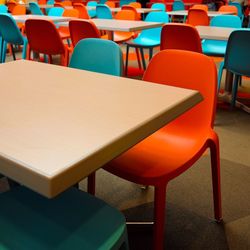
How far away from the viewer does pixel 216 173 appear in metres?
1.51

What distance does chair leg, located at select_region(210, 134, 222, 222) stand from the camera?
141cm

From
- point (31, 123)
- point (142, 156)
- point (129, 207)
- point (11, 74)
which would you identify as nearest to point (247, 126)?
point (129, 207)

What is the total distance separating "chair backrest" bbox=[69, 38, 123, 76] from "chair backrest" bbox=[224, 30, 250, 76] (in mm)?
1226

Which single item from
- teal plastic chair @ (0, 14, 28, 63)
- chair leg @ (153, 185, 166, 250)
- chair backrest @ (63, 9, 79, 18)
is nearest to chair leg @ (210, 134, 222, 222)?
chair leg @ (153, 185, 166, 250)

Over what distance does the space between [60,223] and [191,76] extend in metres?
0.90

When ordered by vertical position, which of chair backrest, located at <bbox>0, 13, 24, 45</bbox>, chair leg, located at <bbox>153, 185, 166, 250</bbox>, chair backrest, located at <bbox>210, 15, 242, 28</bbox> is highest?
chair backrest, located at <bbox>210, 15, 242, 28</bbox>

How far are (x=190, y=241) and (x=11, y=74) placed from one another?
1.09m

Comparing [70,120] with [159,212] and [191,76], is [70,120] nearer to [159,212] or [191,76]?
[159,212]

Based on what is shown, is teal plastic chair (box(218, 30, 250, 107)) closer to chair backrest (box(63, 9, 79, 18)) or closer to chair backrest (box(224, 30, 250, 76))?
chair backrest (box(224, 30, 250, 76))

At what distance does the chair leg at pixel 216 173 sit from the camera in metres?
1.41

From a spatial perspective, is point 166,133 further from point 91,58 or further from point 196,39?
point 196,39

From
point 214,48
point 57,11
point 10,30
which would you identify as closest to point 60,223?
point 214,48

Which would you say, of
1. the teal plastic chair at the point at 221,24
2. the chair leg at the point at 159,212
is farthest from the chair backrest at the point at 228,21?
the chair leg at the point at 159,212

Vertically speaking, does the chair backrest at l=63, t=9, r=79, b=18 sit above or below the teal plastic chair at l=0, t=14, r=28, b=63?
above
